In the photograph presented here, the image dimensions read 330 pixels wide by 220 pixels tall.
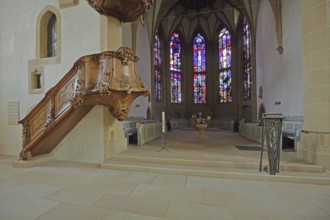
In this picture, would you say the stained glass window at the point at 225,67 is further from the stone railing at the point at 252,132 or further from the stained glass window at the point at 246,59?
the stone railing at the point at 252,132

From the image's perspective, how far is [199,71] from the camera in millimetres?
18359

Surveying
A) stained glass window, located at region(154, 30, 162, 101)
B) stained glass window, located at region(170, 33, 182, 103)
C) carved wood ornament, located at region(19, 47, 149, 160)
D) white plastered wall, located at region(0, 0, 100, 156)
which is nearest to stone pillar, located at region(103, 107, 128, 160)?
carved wood ornament, located at region(19, 47, 149, 160)

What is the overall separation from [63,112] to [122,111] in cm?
139

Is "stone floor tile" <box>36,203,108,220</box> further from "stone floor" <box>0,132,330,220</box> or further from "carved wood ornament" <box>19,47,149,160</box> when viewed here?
"carved wood ornament" <box>19,47,149,160</box>

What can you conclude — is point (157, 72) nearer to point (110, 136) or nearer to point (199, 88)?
point (199, 88)

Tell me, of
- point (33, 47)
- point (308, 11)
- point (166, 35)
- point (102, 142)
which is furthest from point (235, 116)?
point (33, 47)

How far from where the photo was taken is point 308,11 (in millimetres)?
4086

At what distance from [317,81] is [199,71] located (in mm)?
14802

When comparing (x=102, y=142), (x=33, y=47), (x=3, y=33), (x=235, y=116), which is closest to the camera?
(x=102, y=142)

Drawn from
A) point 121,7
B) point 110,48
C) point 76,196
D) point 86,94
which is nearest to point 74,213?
point 76,196

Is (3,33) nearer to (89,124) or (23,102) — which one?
(23,102)

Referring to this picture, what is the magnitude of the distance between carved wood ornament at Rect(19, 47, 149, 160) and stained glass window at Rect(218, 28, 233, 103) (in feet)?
47.4

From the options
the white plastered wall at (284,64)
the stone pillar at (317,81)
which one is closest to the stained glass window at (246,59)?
the white plastered wall at (284,64)

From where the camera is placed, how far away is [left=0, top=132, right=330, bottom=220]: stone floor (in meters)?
2.26
